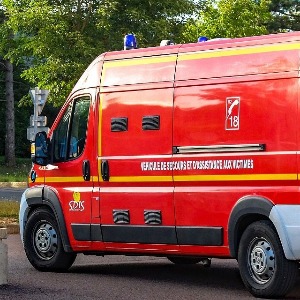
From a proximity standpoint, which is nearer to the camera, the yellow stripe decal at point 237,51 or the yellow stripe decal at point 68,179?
the yellow stripe decal at point 237,51

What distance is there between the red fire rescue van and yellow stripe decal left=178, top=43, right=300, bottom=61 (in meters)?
0.01

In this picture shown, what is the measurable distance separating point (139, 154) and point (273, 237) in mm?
2174

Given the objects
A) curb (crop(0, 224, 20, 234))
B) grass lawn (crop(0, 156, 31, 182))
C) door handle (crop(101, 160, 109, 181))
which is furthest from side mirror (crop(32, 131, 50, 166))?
grass lawn (crop(0, 156, 31, 182))

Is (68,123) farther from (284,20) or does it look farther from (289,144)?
(284,20)

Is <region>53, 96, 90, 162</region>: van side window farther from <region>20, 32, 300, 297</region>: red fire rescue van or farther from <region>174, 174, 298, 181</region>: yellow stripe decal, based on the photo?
<region>174, 174, 298, 181</region>: yellow stripe decal

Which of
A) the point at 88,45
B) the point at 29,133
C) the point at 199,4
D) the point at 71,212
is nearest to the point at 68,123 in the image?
the point at 71,212

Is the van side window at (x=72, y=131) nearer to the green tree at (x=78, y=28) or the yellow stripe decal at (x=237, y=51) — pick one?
the yellow stripe decal at (x=237, y=51)

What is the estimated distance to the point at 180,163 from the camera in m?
13.3

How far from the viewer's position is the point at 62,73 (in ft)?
148

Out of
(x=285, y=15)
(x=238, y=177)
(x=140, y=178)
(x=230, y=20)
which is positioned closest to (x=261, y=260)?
(x=238, y=177)

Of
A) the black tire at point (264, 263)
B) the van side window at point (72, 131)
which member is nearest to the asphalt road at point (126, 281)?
the black tire at point (264, 263)

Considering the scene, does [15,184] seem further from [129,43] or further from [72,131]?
[129,43]

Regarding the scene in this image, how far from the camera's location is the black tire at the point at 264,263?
12.1 m

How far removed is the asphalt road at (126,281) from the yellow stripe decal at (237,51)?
7.92 feet
